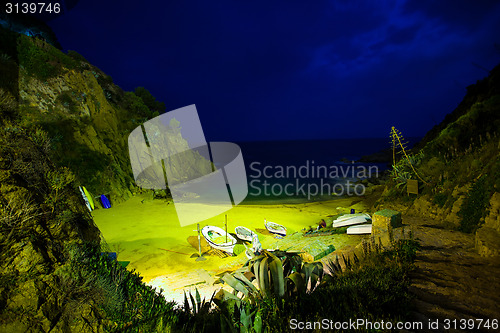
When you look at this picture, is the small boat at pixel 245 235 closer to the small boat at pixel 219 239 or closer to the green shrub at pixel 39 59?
the small boat at pixel 219 239

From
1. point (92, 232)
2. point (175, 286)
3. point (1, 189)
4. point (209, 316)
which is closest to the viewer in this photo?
point (209, 316)

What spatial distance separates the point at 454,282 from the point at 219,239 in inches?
423

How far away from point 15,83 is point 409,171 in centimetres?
2950

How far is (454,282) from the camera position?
416 cm

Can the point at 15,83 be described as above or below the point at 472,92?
above

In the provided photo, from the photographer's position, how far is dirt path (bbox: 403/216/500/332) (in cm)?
327

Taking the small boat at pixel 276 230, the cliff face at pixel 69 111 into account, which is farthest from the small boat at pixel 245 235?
the cliff face at pixel 69 111

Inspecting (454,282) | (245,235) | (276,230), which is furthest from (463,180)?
(245,235)

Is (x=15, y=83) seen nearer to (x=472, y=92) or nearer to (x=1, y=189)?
(x=1, y=189)

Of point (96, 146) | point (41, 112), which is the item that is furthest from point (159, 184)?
point (41, 112)

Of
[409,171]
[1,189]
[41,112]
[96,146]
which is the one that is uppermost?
[41,112]

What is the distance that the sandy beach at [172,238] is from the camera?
29.5ft

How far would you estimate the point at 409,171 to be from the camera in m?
11.9

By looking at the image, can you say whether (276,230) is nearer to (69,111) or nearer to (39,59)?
(69,111)
